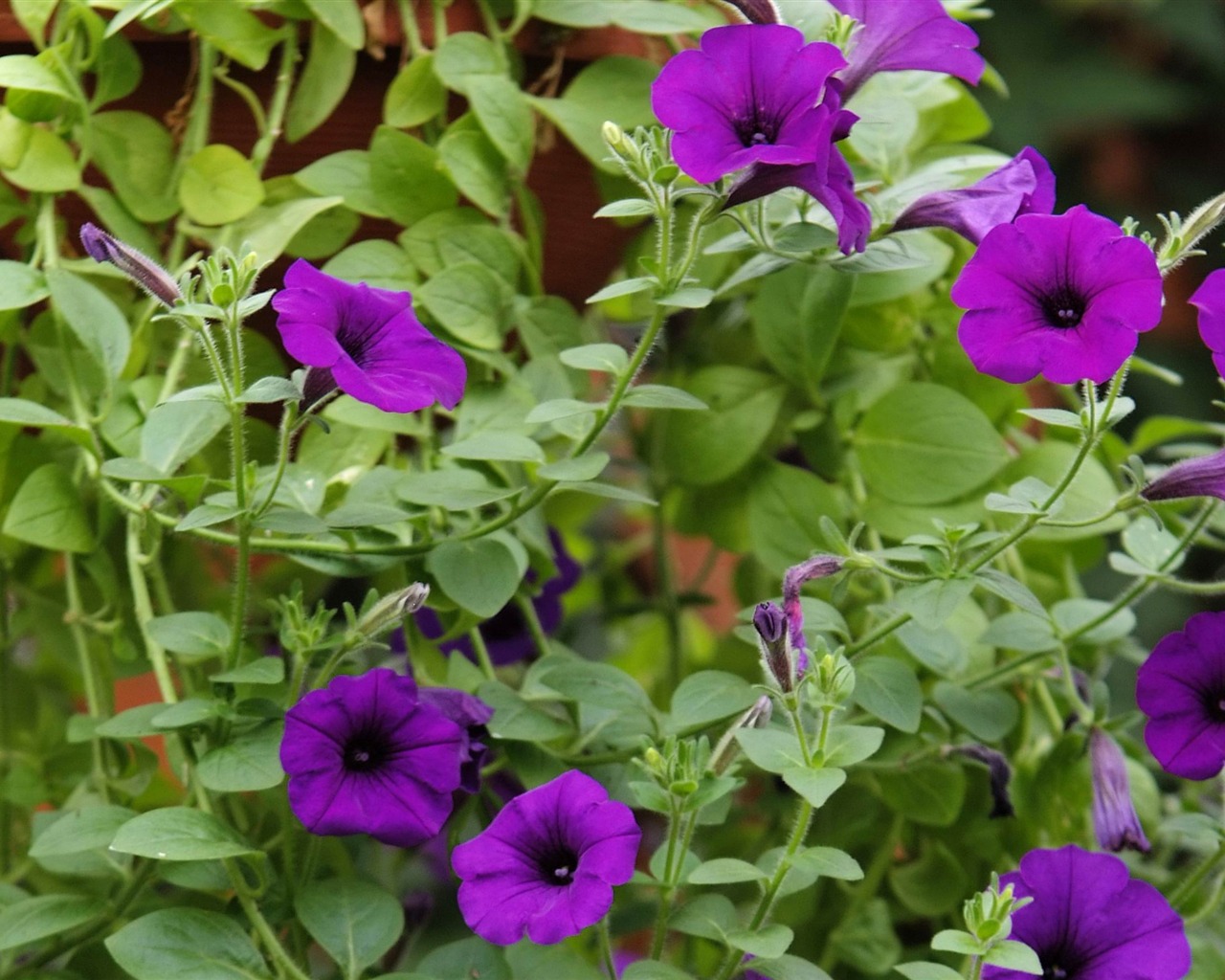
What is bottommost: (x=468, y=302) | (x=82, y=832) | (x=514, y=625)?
(x=514, y=625)

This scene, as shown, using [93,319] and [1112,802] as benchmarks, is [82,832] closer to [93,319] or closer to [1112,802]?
[93,319]

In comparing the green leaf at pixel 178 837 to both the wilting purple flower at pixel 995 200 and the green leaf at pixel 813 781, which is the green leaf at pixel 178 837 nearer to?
the green leaf at pixel 813 781

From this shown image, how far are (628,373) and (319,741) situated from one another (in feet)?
0.60

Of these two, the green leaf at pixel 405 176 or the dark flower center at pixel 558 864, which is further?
the green leaf at pixel 405 176

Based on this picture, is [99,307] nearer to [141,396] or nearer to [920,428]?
[141,396]

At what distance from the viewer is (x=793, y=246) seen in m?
0.57

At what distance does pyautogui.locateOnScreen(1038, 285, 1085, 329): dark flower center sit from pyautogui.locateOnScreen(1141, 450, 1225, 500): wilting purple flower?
0.07 metres

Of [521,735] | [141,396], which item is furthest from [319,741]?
[141,396]

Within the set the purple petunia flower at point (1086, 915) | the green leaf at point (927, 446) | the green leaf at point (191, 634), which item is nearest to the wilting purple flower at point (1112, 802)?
the purple petunia flower at point (1086, 915)

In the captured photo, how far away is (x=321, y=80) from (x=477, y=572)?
0.86 feet

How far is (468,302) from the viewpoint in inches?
25.4

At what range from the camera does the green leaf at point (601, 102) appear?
67cm

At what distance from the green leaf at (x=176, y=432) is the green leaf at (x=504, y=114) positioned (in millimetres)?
182

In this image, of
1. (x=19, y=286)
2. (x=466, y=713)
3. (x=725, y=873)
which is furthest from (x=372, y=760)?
(x=19, y=286)
